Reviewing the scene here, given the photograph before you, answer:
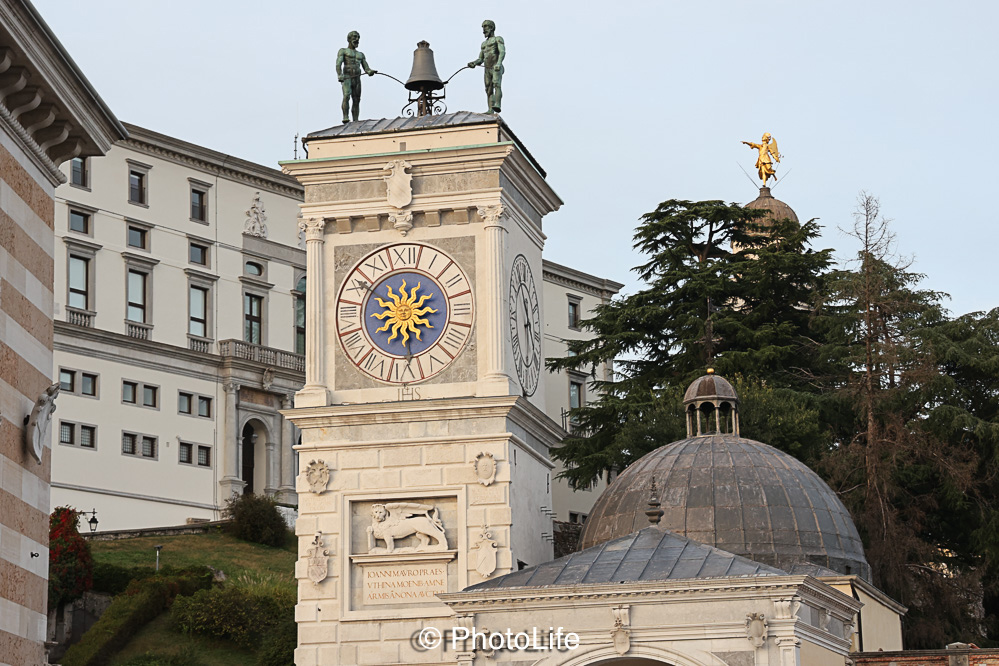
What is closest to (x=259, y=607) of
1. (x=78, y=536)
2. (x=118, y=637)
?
(x=118, y=637)

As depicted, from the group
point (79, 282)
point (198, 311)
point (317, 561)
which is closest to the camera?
point (317, 561)

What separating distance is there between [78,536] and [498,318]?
2450 centimetres

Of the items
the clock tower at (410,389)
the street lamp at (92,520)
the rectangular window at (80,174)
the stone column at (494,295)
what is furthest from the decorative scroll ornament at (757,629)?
the rectangular window at (80,174)

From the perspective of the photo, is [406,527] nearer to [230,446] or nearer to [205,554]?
[205,554]

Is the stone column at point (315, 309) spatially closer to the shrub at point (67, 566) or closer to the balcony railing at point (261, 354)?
the shrub at point (67, 566)

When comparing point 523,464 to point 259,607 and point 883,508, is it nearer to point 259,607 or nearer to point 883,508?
point 883,508

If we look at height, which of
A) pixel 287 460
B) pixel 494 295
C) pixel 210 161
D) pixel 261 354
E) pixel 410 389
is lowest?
pixel 410 389

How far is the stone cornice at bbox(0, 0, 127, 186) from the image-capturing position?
803 inches

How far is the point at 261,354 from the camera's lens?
3182 inches

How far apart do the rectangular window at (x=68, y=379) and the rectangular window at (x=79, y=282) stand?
107 inches

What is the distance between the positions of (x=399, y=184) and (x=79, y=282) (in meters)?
38.4

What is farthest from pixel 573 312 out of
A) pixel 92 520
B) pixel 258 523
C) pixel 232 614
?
pixel 232 614

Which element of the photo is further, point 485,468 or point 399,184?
point 399,184

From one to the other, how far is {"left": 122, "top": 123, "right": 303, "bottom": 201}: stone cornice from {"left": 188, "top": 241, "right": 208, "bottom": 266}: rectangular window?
3223 mm
